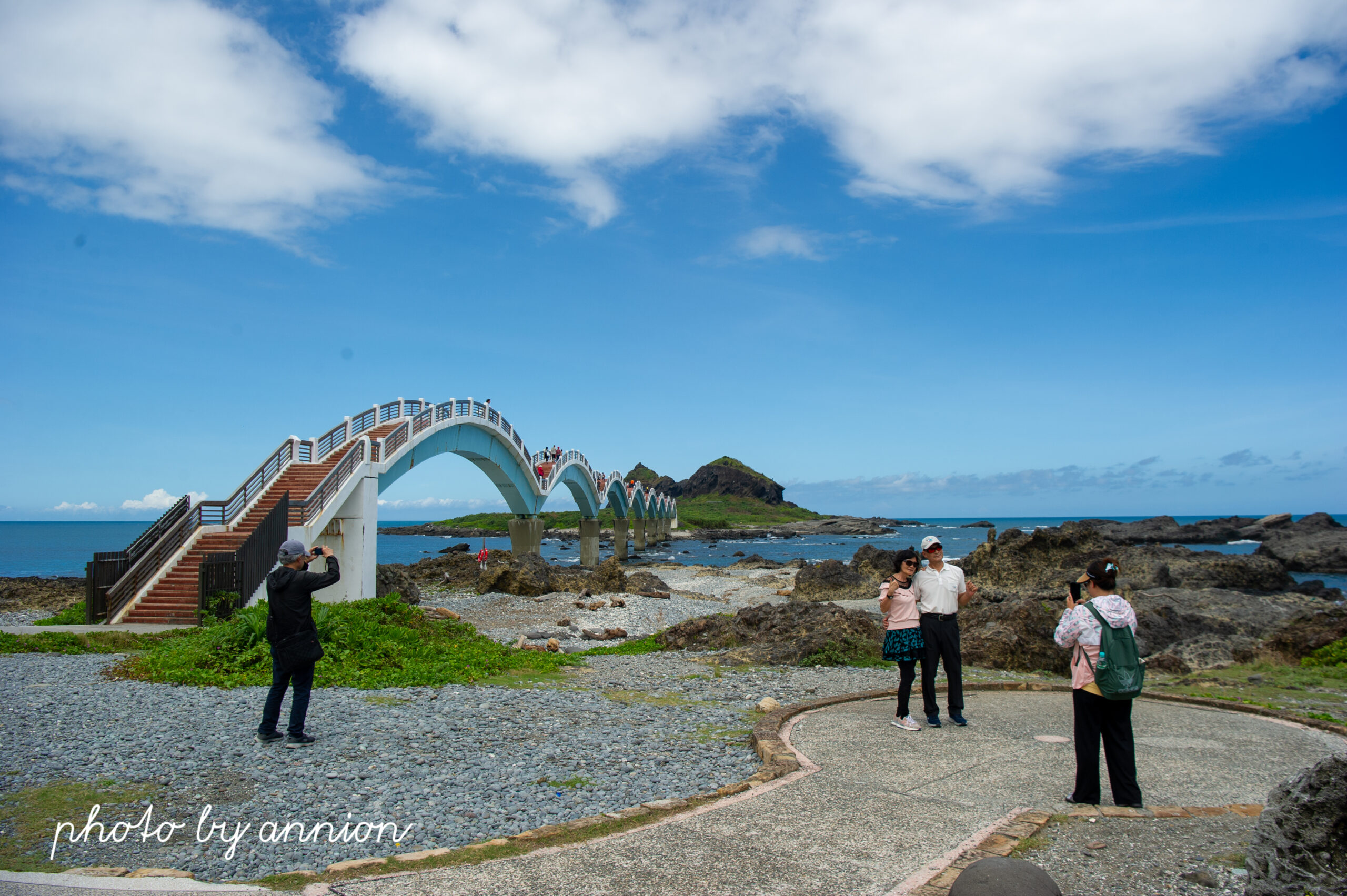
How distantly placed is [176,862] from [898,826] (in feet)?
15.3

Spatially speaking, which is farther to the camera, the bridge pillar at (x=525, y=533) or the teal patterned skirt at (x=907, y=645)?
the bridge pillar at (x=525, y=533)

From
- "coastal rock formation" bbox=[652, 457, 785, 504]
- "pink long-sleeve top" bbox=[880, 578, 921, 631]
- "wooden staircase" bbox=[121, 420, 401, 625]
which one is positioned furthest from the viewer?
"coastal rock formation" bbox=[652, 457, 785, 504]

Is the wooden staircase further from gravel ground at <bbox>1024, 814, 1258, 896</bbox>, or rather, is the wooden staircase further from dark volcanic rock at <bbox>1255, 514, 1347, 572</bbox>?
dark volcanic rock at <bbox>1255, 514, 1347, 572</bbox>

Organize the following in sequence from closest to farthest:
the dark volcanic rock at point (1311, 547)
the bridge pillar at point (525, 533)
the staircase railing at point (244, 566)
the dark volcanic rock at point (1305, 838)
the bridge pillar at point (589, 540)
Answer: the dark volcanic rock at point (1305, 838), the staircase railing at point (244, 566), the bridge pillar at point (525, 533), the dark volcanic rock at point (1311, 547), the bridge pillar at point (589, 540)

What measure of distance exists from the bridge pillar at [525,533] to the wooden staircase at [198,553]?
2000 centimetres

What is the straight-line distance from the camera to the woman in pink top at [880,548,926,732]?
7965 millimetres

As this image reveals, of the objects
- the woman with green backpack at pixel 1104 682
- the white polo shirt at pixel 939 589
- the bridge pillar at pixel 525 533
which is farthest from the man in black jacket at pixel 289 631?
the bridge pillar at pixel 525 533

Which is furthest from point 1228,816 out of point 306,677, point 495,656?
point 495,656

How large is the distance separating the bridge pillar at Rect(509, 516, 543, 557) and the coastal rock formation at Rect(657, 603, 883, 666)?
28.7m

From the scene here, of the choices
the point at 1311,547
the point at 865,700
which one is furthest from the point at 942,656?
the point at 1311,547

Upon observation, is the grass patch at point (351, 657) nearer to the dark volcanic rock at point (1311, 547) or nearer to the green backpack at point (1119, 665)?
the green backpack at point (1119, 665)

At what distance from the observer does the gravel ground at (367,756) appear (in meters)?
5.33

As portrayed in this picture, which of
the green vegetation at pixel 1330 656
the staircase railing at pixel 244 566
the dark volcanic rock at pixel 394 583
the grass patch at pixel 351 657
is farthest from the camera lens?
the dark volcanic rock at pixel 394 583

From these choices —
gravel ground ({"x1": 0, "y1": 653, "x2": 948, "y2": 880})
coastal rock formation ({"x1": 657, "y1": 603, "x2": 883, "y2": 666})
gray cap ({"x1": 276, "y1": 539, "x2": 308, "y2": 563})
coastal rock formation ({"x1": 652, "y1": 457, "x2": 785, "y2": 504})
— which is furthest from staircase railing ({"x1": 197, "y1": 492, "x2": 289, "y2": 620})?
coastal rock formation ({"x1": 652, "y1": 457, "x2": 785, "y2": 504})
